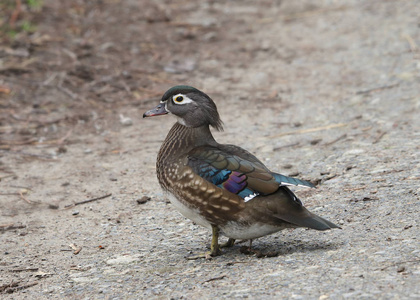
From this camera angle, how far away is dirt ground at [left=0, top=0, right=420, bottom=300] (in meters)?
4.19

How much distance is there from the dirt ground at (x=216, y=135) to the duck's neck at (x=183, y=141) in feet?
2.32

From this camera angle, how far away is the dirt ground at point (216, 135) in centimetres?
419

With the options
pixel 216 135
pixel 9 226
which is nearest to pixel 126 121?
pixel 216 135

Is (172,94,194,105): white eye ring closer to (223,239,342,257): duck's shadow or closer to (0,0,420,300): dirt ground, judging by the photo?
(0,0,420,300): dirt ground

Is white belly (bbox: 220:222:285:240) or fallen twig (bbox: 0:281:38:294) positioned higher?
white belly (bbox: 220:222:285:240)

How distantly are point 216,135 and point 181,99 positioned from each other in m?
2.64

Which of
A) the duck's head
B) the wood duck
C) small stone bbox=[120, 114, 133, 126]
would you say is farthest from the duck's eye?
small stone bbox=[120, 114, 133, 126]

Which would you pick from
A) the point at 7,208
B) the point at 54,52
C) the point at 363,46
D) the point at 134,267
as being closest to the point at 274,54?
the point at 363,46

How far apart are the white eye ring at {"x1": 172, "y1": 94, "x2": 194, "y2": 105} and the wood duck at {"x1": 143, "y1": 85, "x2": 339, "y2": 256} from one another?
0.38m

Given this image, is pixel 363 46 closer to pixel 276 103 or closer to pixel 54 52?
pixel 276 103

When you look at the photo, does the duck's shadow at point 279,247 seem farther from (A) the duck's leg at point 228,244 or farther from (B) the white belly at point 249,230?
(B) the white belly at point 249,230

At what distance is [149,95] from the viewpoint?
855cm

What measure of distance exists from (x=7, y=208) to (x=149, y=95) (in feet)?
10.3

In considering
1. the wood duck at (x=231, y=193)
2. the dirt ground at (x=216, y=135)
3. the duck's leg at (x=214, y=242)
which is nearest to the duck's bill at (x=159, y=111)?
the wood duck at (x=231, y=193)
